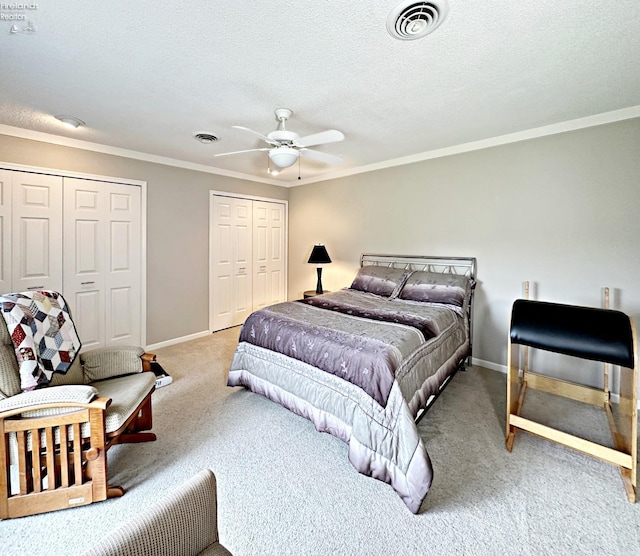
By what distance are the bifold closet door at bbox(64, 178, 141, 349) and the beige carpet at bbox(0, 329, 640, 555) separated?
174 cm

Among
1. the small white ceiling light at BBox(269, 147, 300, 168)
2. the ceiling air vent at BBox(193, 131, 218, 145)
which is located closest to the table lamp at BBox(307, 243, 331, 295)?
the ceiling air vent at BBox(193, 131, 218, 145)

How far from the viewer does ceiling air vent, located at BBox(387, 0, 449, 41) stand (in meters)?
1.50

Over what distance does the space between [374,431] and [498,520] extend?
74cm

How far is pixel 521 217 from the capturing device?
326 centimetres

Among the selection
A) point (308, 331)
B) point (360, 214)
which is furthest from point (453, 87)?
point (360, 214)

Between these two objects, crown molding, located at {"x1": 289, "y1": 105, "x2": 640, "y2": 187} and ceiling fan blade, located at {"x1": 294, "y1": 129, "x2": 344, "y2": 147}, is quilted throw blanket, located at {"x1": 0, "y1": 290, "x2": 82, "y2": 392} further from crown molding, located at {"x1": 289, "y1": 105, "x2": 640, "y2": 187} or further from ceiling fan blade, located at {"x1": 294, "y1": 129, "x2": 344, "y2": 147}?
crown molding, located at {"x1": 289, "y1": 105, "x2": 640, "y2": 187}

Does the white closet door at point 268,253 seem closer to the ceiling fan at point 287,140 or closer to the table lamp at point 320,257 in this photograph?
the table lamp at point 320,257

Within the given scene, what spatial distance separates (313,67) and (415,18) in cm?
70

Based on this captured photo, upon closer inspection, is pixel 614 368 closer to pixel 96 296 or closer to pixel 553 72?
pixel 553 72

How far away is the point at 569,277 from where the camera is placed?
3.02 meters

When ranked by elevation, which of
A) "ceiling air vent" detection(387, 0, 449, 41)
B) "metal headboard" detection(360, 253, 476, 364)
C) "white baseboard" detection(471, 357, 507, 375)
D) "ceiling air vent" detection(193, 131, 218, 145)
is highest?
"ceiling air vent" detection(193, 131, 218, 145)

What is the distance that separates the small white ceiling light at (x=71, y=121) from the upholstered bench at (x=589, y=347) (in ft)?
13.7

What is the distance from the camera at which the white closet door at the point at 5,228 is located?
9.98ft

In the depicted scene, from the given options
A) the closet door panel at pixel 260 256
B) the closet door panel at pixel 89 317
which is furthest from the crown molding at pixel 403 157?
the closet door panel at pixel 89 317
